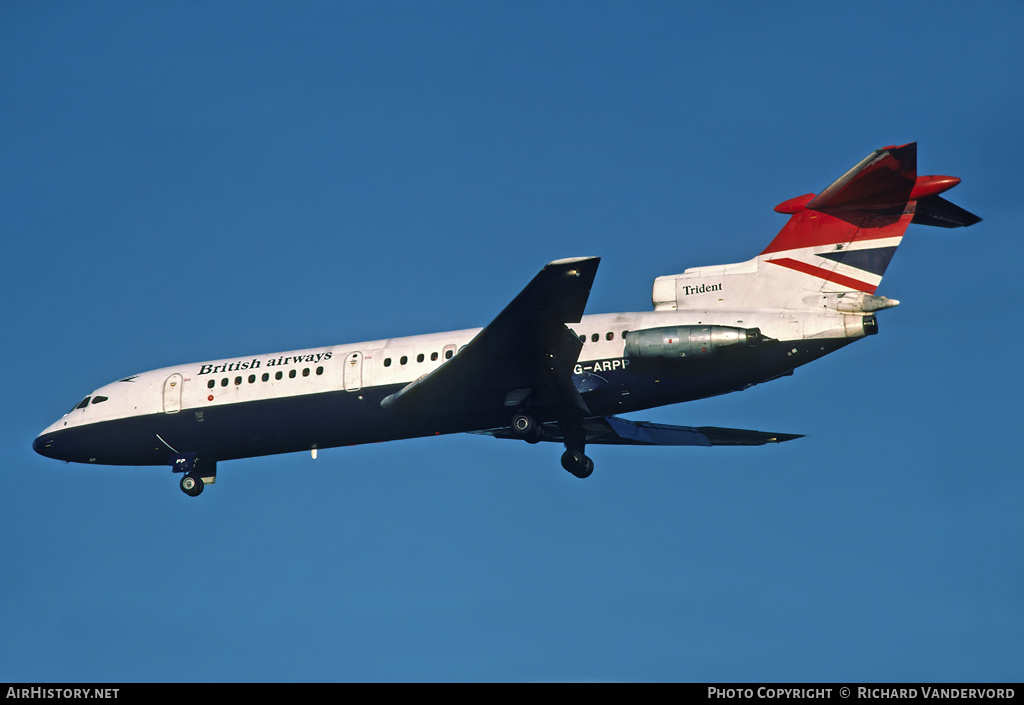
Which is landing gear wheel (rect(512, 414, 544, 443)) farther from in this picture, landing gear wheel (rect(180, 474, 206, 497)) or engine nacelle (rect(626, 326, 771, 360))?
landing gear wheel (rect(180, 474, 206, 497))

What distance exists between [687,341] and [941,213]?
6.90 m

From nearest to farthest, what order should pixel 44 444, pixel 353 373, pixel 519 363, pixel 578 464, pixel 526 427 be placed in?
pixel 519 363, pixel 526 427, pixel 353 373, pixel 578 464, pixel 44 444

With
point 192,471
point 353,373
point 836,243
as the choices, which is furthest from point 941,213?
point 192,471

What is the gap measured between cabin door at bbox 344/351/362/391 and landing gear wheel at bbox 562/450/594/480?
6406mm

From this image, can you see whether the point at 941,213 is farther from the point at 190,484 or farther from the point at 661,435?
the point at 190,484

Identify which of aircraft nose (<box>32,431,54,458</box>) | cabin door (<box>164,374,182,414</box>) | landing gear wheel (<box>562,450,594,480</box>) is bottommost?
landing gear wheel (<box>562,450,594,480</box>)

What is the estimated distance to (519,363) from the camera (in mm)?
29250

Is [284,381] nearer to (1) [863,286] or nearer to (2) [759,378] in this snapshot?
(2) [759,378]

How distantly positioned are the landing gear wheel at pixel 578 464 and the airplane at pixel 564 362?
42 mm

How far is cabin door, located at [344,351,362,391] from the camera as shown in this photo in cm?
3141

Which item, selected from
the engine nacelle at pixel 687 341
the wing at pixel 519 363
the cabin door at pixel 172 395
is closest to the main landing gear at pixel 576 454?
the wing at pixel 519 363

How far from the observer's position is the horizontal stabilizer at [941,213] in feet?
91.9

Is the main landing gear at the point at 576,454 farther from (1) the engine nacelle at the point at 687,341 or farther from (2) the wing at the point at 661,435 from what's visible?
(1) the engine nacelle at the point at 687,341

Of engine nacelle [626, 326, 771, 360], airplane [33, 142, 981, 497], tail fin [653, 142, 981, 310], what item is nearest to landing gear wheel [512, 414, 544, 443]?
airplane [33, 142, 981, 497]
